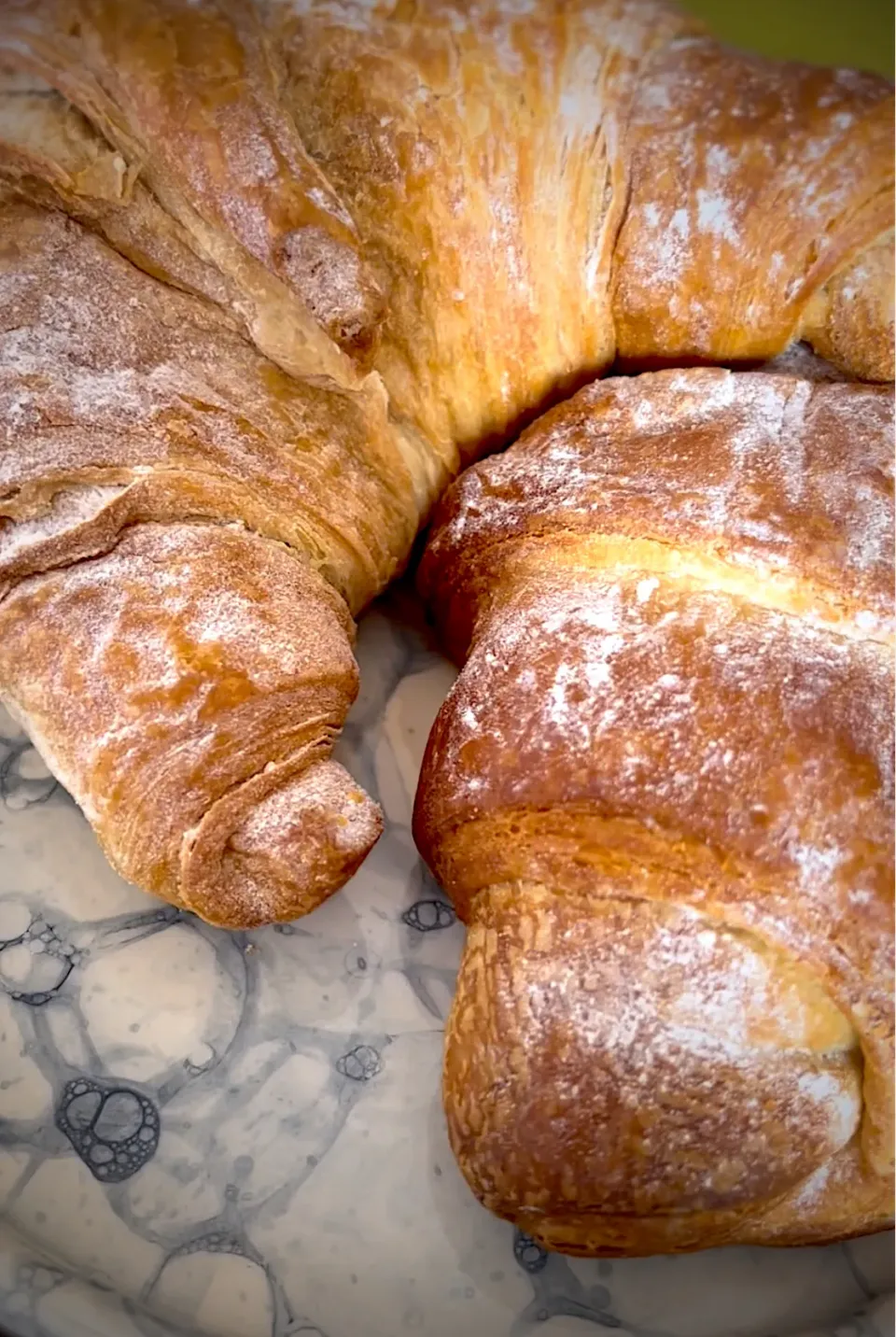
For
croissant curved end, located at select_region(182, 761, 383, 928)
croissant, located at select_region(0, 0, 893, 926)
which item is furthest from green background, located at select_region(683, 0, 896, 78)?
croissant curved end, located at select_region(182, 761, 383, 928)

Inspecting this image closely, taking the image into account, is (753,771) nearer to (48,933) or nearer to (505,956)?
(505,956)

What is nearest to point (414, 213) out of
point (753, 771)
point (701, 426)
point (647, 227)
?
point (647, 227)

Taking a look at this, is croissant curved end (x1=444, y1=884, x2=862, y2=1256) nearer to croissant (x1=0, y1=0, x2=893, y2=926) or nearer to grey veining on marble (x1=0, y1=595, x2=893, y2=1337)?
grey veining on marble (x1=0, y1=595, x2=893, y2=1337)

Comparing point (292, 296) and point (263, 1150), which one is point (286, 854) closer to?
point (263, 1150)

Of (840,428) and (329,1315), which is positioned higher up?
(840,428)

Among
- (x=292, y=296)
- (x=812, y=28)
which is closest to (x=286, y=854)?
(x=292, y=296)

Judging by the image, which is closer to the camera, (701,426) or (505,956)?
(505,956)
